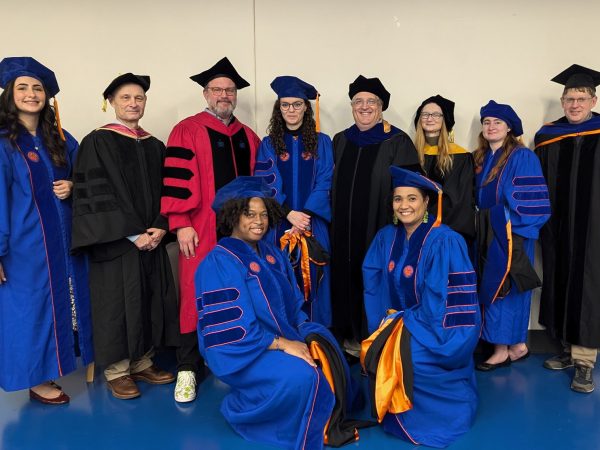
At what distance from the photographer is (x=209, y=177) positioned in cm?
341

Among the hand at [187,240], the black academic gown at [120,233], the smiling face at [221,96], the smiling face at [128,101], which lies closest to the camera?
the black academic gown at [120,233]

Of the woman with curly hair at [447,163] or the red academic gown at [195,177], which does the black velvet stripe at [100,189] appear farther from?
the woman with curly hair at [447,163]

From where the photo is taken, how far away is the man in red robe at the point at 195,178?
3.27 metres

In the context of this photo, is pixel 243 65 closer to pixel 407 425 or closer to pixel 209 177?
pixel 209 177

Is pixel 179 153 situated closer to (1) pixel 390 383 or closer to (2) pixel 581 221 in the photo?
(1) pixel 390 383

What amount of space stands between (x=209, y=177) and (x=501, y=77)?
2393 millimetres

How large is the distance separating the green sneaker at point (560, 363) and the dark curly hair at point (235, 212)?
2171mm

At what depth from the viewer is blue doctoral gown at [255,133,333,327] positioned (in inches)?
135

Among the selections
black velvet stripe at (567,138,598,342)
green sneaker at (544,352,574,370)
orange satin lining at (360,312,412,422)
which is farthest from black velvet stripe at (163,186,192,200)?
green sneaker at (544,352,574,370)

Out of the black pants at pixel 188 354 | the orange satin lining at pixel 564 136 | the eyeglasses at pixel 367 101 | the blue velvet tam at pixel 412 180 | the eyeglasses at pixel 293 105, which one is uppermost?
the eyeglasses at pixel 367 101

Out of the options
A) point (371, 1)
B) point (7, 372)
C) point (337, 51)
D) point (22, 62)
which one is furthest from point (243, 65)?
point (7, 372)

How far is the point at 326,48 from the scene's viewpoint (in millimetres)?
4195

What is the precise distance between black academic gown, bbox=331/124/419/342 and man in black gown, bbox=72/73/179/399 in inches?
44.6

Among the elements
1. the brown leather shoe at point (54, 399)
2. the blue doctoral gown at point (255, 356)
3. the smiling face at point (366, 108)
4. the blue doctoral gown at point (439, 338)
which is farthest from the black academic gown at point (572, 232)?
the brown leather shoe at point (54, 399)
